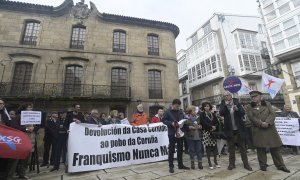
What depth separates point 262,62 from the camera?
24078mm

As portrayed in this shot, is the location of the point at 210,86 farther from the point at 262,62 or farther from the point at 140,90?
the point at 140,90

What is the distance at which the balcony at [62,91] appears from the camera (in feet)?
44.2

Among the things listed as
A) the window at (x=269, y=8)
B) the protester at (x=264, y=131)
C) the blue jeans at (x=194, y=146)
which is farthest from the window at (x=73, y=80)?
the window at (x=269, y=8)

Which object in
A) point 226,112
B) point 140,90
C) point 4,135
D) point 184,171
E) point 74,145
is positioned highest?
point 140,90

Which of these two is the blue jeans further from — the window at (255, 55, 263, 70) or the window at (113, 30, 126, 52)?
the window at (255, 55, 263, 70)

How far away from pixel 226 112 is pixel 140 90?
11510mm

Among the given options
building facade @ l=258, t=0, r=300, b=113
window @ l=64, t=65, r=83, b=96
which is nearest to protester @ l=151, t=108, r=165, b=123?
window @ l=64, t=65, r=83, b=96

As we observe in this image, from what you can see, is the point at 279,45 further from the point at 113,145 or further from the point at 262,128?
the point at 113,145

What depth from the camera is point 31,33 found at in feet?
50.4

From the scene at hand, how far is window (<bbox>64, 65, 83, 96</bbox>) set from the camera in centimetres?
1461

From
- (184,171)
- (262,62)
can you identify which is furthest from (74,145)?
(262,62)

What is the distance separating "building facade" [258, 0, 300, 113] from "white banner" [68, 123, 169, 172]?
17.1m

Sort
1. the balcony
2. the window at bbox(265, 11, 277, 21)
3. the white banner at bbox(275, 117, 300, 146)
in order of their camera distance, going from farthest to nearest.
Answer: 1. the window at bbox(265, 11, 277, 21)
2. the balcony
3. the white banner at bbox(275, 117, 300, 146)

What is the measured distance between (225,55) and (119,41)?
47.5ft
